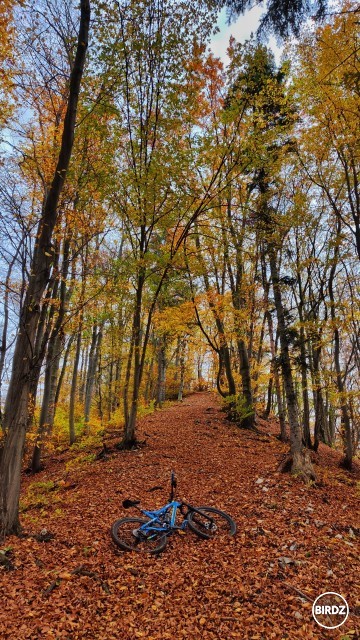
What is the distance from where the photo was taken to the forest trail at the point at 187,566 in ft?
11.0

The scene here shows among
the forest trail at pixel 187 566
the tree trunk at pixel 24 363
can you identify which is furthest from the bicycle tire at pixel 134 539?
the tree trunk at pixel 24 363

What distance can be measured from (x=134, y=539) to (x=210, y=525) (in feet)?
4.32

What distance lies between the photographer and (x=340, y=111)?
26.8ft

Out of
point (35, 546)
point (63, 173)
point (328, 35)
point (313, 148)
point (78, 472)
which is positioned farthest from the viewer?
point (313, 148)

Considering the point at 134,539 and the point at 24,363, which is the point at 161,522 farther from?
the point at 24,363

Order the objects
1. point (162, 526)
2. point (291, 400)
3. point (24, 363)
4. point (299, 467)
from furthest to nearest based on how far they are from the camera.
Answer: point (291, 400) < point (299, 467) < point (162, 526) < point (24, 363)

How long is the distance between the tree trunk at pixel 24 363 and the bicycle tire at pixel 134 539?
1.52 meters

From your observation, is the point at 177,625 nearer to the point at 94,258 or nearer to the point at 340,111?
the point at 94,258

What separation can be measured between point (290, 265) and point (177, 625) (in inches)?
420

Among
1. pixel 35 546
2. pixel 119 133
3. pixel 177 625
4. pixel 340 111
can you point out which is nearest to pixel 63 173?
pixel 119 133

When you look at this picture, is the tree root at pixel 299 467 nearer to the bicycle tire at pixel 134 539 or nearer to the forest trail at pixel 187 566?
the forest trail at pixel 187 566

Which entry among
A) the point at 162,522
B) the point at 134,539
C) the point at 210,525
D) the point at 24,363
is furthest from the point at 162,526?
the point at 24,363

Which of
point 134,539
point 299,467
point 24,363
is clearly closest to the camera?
point 24,363

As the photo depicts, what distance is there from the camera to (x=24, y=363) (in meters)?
4.80
